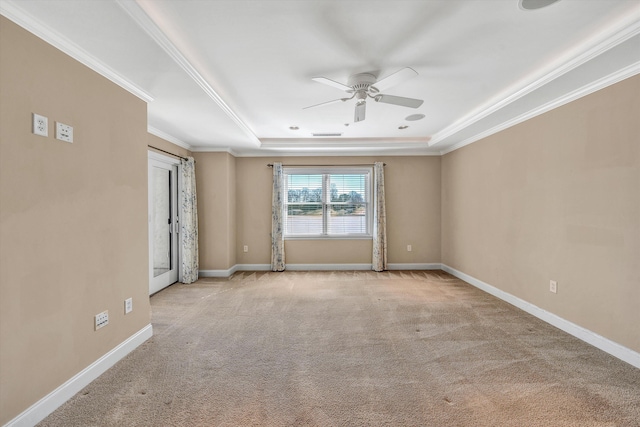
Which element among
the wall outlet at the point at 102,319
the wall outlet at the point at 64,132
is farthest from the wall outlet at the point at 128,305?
the wall outlet at the point at 64,132

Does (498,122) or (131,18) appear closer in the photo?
(131,18)

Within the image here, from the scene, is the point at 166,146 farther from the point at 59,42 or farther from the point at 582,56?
the point at 582,56

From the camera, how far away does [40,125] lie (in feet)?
6.11

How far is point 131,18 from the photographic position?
182 centimetres


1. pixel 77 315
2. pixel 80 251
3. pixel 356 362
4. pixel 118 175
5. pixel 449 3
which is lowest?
pixel 356 362

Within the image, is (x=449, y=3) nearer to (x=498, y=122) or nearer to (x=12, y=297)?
(x=498, y=122)

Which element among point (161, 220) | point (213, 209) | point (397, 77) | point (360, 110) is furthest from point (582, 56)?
point (161, 220)

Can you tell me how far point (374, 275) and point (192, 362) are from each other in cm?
378

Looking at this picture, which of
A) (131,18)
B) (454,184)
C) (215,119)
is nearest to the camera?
(131,18)

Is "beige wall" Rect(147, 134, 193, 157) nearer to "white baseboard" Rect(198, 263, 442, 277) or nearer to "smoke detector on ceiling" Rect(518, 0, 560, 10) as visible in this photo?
"white baseboard" Rect(198, 263, 442, 277)

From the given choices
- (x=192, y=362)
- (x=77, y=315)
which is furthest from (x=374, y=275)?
(x=77, y=315)

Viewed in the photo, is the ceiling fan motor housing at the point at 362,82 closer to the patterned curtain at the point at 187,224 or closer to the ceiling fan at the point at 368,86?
the ceiling fan at the point at 368,86

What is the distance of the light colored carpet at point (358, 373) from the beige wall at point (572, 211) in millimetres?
388

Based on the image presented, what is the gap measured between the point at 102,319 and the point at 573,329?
437cm
